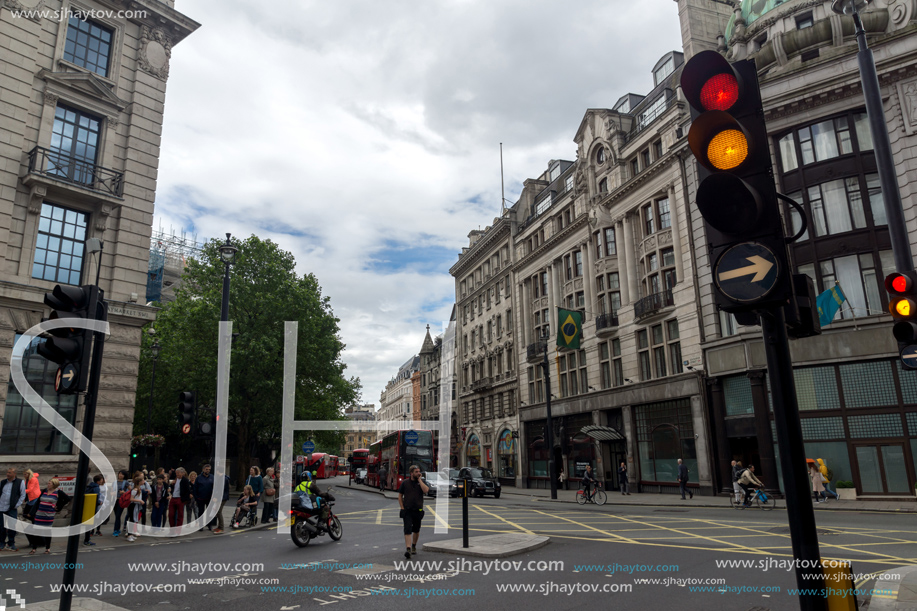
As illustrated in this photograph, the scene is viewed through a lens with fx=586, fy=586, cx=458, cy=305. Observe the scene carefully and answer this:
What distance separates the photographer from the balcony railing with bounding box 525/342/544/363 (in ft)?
150

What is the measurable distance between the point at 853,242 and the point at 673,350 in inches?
404

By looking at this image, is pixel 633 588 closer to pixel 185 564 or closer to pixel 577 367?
pixel 185 564

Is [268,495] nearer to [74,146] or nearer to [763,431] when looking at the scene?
[74,146]

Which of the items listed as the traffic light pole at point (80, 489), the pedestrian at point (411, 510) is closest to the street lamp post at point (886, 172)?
the pedestrian at point (411, 510)

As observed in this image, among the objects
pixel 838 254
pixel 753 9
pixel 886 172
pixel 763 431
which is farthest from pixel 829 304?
pixel 753 9

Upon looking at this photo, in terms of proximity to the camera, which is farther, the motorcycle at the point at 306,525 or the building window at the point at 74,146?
the building window at the point at 74,146

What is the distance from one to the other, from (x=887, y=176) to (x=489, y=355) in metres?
48.3

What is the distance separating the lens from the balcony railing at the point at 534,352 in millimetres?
45844

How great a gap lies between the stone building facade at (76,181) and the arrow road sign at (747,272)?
18.6 metres

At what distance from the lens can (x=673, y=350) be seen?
32.3 meters

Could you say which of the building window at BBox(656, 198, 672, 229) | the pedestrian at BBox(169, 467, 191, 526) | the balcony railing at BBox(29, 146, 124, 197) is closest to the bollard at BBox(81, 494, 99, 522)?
the pedestrian at BBox(169, 467, 191, 526)

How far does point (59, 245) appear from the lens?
1917 centimetres

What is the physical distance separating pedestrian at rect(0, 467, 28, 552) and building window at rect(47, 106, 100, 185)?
1013cm

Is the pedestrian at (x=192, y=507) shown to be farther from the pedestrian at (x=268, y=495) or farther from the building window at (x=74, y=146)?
the building window at (x=74, y=146)
